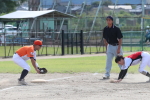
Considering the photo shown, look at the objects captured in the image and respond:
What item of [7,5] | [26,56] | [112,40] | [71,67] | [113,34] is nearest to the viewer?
[26,56]

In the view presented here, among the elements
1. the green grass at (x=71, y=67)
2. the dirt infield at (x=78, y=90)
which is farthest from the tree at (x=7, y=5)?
the dirt infield at (x=78, y=90)

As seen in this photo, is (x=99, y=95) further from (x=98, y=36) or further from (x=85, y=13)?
(x=85, y=13)

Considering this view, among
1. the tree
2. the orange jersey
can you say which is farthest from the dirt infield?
the tree

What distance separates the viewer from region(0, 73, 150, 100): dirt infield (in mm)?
8810

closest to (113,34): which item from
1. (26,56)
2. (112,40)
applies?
(112,40)

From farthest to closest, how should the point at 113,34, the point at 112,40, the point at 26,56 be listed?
1. the point at 112,40
2. the point at 113,34
3. the point at 26,56

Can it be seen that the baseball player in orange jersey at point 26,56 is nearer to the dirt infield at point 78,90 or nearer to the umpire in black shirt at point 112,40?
the dirt infield at point 78,90

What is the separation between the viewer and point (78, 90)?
9836 millimetres

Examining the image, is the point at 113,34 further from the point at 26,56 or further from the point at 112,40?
the point at 26,56

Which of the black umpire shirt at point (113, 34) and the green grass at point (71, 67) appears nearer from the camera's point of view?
the black umpire shirt at point (113, 34)

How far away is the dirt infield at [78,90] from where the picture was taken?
28.9 ft

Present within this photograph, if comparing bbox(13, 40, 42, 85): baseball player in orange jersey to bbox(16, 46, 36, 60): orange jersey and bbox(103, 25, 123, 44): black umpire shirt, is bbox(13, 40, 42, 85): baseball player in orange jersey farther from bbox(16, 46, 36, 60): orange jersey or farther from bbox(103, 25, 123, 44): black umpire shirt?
bbox(103, 25, 123, 44): black umpire shirt

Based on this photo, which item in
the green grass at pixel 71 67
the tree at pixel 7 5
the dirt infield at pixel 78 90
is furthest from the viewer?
the tree at pixel 7 5

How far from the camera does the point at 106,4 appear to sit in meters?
42.6
